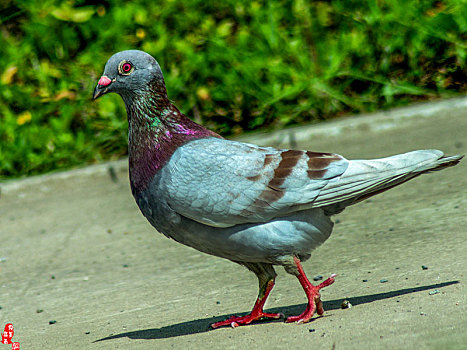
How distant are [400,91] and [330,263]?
8.82 ft

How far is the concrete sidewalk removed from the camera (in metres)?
3.09

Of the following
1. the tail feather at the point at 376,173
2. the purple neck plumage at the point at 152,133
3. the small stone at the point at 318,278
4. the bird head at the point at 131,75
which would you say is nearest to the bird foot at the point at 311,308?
the tail feather at the point at 376,173

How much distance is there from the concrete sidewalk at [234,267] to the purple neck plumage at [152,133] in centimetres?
78

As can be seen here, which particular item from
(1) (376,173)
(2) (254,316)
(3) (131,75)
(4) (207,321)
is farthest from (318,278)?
(3) (131,75)

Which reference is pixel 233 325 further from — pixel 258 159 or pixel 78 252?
pixel 78 252

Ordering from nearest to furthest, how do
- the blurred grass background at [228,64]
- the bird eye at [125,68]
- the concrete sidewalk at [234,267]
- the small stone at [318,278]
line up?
the concrete sidewalk at [234,267] < the bird eye at [125,68] < the small stone at [318,278] < the blurred grass background at [228,64]

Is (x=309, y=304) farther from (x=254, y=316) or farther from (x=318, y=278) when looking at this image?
(x=318, y=278)

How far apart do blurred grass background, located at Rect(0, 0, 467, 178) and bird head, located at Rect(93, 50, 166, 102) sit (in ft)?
9.78

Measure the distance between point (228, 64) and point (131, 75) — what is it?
10.9ft

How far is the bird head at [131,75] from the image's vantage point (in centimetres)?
354

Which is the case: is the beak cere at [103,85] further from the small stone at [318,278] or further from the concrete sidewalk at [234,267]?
the small stone at [318,278]

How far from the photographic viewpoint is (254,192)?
324 centimetres

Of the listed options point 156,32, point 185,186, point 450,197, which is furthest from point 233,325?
point 156,32

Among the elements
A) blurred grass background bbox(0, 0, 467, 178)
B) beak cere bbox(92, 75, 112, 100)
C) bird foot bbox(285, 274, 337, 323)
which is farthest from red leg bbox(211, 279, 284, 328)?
blurred grass background bbox(0, 0, 467, 178)
